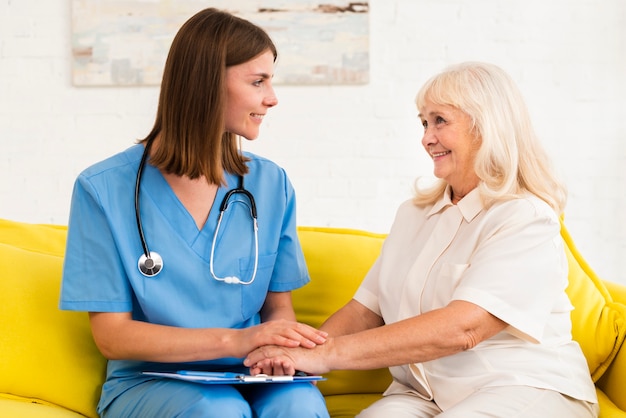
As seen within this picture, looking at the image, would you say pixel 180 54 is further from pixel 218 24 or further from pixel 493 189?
pixel 493 189

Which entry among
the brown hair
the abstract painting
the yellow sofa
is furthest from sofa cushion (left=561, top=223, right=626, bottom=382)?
the abstract painting

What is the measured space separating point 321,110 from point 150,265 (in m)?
1.89

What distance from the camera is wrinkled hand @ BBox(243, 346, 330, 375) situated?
1642 mm

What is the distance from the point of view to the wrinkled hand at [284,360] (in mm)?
1642

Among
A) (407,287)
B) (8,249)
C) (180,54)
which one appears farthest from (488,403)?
(8,249)

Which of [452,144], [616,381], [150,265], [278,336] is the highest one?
[452,144]

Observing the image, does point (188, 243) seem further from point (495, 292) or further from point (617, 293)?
point (617, 293)

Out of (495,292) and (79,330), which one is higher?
(495,292)

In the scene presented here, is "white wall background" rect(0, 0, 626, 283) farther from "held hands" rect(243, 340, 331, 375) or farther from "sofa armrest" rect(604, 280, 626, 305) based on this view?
"held hands" rect(243, 340, 331, 375)

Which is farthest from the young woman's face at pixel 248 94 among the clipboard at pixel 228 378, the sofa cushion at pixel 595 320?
the sofa cushion at pixel 595 320

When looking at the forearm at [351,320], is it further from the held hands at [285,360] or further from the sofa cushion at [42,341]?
the sofa cushion at [42,341]

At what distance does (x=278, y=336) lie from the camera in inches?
64.6

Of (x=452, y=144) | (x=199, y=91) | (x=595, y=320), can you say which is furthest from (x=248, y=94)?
(x=595, y=320)

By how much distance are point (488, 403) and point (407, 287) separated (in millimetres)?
342
